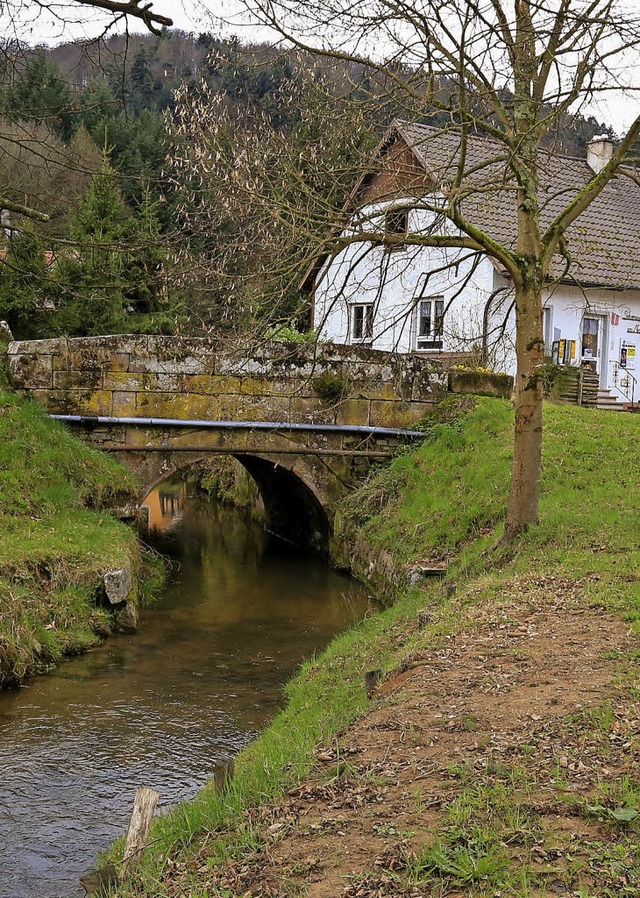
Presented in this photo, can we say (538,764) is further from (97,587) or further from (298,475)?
(298,475)

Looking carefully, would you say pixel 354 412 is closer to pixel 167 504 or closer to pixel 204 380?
pixel 204 380

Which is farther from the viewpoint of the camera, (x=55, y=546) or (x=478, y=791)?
(x=55, y=546)

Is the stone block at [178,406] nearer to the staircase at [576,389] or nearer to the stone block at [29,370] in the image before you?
the stone block at [29,370]

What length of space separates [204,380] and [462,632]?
7.78m

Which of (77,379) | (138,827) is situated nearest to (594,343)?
(77,379)

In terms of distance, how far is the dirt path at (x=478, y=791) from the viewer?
3.42m

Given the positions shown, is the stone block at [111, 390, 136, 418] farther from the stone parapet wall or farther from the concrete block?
the concrete block

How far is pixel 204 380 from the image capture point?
13453 mm

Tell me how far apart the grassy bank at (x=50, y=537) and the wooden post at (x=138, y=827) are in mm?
4463

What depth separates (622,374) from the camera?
2339 centimetres

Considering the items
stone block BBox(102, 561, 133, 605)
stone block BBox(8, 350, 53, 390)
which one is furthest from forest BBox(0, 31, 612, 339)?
stone block BBox(8, 350, 53, 390)

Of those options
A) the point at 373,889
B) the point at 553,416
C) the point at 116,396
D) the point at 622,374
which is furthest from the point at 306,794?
the point at 622,374

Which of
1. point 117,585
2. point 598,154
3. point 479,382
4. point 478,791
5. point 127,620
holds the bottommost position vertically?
point 127,620

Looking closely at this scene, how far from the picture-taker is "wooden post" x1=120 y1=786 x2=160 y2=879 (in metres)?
4.09
